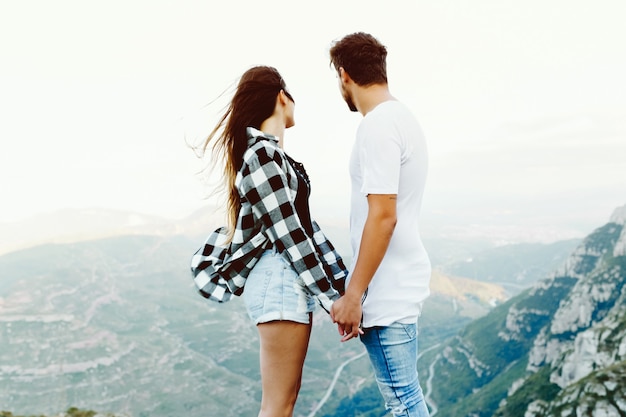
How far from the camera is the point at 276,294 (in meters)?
4.31

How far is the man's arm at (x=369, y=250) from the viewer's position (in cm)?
403

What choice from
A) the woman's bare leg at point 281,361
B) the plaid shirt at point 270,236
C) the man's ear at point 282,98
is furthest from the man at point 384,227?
the man's ear at point 282,98

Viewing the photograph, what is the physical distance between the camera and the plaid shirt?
14.0ft

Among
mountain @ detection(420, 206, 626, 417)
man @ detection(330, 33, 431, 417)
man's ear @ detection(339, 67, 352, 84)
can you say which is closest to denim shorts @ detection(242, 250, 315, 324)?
man @ detection(330, 33, 431, 417)

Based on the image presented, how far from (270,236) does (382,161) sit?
3.56ft

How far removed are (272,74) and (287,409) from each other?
291 cm

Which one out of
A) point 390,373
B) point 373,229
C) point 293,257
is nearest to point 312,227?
point 293,257

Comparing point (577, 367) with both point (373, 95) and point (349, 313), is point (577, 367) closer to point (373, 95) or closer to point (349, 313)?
point (349, 313)

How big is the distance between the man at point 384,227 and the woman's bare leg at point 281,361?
367mm

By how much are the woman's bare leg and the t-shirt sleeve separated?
4.19 feet

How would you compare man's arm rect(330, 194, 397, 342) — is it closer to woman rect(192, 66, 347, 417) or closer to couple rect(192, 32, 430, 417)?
couple rect(192, 32, 430, 417)

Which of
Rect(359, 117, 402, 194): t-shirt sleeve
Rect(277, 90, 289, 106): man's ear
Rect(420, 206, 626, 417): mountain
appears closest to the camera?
Rect(359, 117, 402, 194): t-shirt sleeve

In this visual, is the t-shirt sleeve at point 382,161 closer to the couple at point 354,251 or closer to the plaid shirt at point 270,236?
the couple at point 354,251

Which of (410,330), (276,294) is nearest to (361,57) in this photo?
(276,294)
